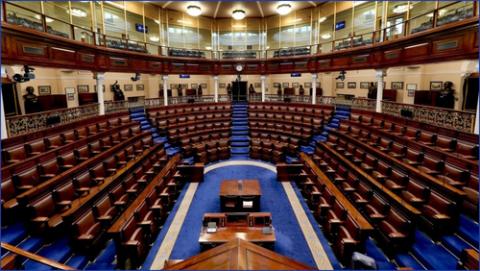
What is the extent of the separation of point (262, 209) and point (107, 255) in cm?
439

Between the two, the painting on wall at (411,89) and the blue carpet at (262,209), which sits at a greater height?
the painting on wall at (411,89)

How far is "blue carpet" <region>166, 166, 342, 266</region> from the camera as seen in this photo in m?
5.77

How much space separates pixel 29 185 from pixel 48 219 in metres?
1.61

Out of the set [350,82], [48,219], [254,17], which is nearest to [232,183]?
[48,219]

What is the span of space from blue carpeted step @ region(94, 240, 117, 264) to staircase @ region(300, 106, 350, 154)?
9.02 meters

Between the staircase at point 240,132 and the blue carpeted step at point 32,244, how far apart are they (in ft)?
30.2

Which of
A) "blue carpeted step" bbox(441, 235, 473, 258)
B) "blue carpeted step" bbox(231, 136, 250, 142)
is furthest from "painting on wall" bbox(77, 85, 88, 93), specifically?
"blue carpeted step" bbox(441, 235, 473, 258)

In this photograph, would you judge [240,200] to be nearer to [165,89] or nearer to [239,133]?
[239,133]

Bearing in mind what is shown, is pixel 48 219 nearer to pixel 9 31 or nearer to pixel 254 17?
pixel 9 31

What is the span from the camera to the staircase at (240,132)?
1359 cm

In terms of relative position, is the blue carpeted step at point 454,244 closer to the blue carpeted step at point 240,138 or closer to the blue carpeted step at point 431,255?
the blue carpeted step at point 431,255

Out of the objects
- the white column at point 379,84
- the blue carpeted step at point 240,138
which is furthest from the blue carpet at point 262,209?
the white column at point 379,84

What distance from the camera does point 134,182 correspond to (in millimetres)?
7887

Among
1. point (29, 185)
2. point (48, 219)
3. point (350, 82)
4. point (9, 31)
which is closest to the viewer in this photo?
point (48, 219)
